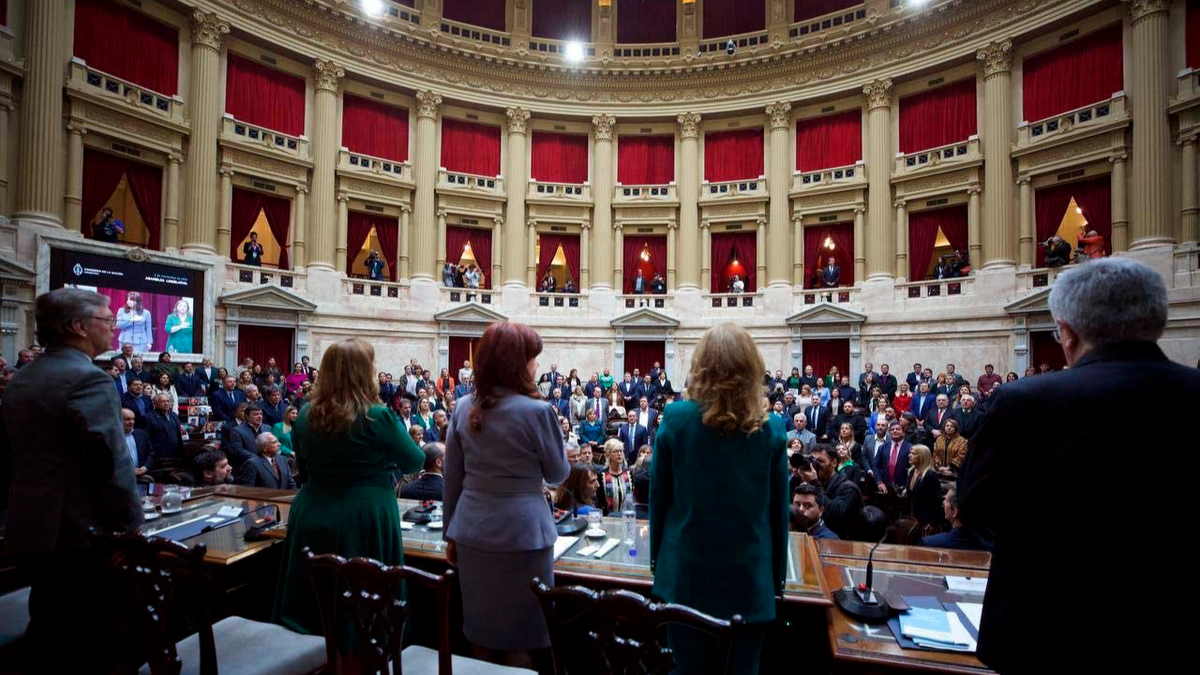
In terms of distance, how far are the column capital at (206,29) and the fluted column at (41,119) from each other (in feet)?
8.64

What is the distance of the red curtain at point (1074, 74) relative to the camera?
1337 cm

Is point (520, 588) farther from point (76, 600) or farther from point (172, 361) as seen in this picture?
point (172, 361)

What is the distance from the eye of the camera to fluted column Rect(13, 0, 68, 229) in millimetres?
11461

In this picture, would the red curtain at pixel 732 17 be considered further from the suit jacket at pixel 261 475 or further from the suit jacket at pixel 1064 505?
the suit jacket at pixel 1064 505

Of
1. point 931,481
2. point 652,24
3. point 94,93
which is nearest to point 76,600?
point 931,481

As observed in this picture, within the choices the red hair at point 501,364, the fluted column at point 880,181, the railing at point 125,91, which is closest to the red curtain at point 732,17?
the fluted column at point 880,181

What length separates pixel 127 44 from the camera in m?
13.2

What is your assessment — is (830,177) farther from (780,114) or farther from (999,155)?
(999,155)

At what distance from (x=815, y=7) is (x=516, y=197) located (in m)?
10.8

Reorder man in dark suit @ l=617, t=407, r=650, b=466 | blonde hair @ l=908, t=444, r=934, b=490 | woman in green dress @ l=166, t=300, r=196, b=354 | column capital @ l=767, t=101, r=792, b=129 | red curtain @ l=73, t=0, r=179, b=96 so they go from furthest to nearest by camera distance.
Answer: column capital @ l=767, t=101, r=792, b=129 → woman in green dress @ l=166, t=300, r=196, b=354 → red curtain @ l=73, t=0, r=179, b=96 → man in dark suit @ l=617, t=407, r=650, b=466 → blonde hair @ l=908, t=444, r=934, b=490

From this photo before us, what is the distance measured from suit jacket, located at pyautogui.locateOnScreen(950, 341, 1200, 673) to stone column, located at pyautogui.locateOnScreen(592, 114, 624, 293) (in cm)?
1745

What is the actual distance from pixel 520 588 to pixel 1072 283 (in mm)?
2046

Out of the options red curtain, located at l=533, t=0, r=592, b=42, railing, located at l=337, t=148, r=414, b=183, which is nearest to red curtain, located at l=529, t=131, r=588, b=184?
red curtain, located at l=533, t=0, r=592, b=42

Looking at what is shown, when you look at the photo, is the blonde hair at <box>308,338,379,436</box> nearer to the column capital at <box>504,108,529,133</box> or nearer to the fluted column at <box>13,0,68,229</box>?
the fluted column at <box>13,0,68,229</box>
